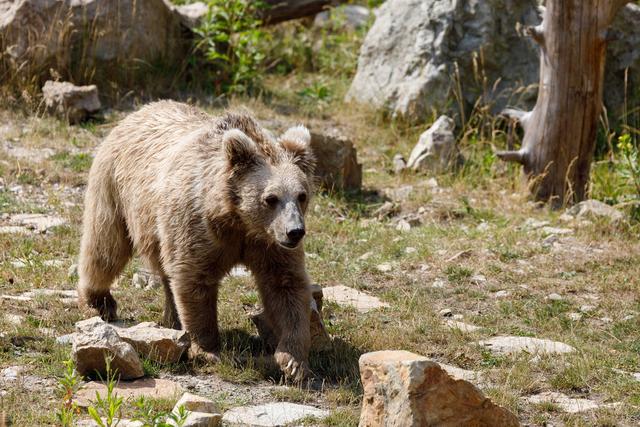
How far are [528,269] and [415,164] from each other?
2.85 meters

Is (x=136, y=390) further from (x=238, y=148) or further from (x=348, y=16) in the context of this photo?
(x=348, y=16)

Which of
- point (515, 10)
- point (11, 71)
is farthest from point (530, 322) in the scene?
point (11, 71)

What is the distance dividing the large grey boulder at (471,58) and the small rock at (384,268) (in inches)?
153

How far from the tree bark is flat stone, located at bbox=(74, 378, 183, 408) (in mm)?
8194

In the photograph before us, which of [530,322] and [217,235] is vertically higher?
[217,235]

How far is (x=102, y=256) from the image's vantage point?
670cm

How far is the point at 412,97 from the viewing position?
1162 cm

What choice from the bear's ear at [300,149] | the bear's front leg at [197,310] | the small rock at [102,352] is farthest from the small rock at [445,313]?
the small rock at [102,352]

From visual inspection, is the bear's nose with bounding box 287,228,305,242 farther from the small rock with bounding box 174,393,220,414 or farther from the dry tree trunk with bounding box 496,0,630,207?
the dry tree trunk with bounding box 496,0,630,207

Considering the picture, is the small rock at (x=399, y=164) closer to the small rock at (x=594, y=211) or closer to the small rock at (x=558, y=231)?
the small rock at (x=594, y=211)

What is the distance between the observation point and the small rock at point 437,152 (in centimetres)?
1062

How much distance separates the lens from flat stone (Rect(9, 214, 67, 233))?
8.35 meters

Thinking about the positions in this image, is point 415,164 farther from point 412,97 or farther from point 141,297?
point 141,297

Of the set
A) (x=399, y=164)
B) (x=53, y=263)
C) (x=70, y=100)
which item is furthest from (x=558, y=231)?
(x=70, y=100)
